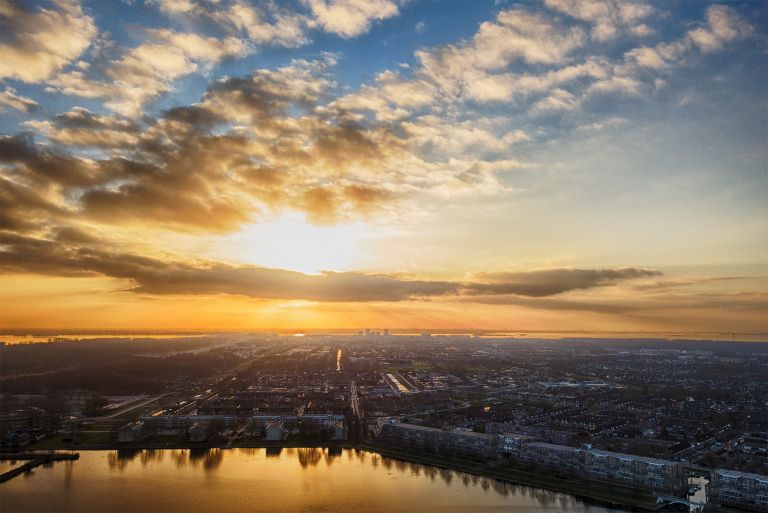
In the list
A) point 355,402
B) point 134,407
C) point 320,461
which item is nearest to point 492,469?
point 320,461

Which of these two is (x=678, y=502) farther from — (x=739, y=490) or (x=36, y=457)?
(x=36, y=457)

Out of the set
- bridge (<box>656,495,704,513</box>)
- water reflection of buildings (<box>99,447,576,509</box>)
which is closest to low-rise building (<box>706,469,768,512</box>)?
bridge (<box>656,495,704,513</box>)

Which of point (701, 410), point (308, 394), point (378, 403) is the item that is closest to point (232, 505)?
point (378, 403)

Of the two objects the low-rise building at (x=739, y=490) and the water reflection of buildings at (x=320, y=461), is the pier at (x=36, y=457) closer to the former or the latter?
the water reflection of buildings at (x=320, y=461)

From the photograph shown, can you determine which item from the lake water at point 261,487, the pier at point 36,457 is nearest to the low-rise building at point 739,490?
the lake water at point 261,487

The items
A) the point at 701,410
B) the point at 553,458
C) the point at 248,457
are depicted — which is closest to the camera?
the point at 553,458

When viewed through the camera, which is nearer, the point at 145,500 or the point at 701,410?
the point at 145,500

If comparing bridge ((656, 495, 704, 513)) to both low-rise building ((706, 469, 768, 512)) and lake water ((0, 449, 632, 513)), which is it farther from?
lake water ((0, 449, 632, 513))

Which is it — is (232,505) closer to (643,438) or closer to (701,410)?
(643,438)
